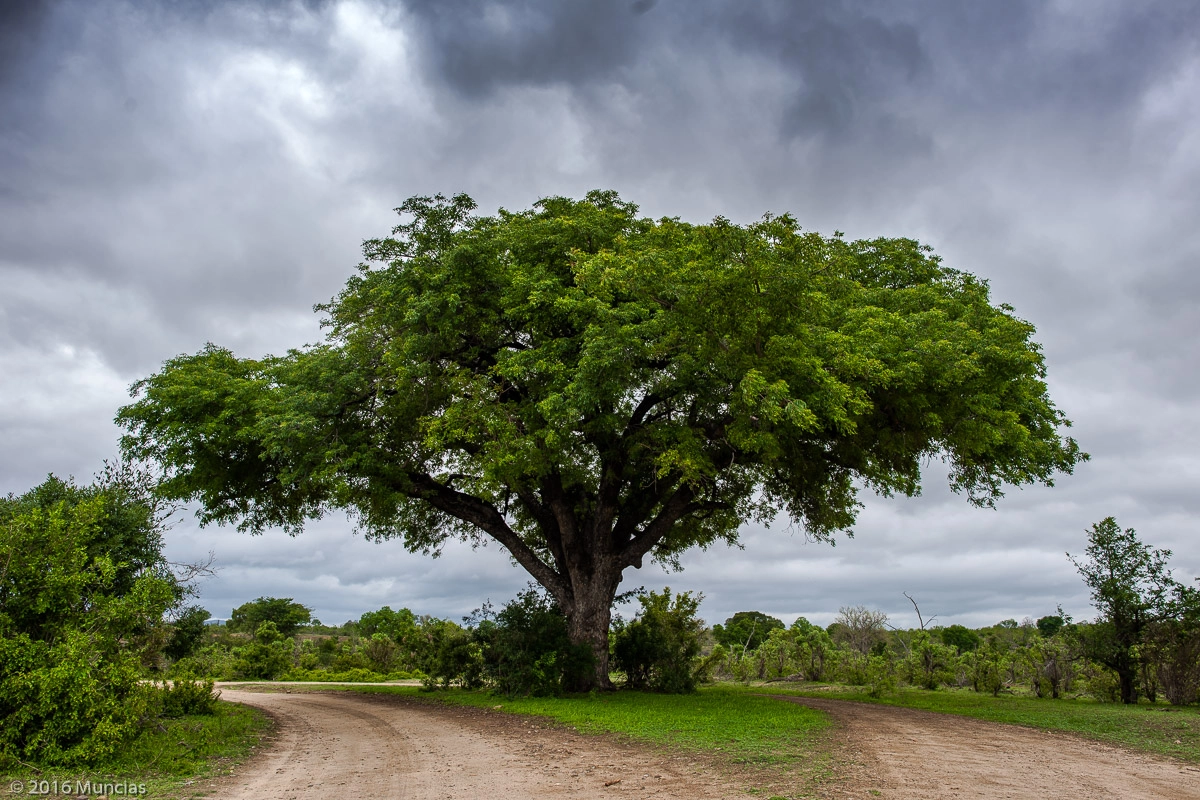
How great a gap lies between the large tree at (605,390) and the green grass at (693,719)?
2607mm

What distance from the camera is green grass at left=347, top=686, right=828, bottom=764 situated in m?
9.95

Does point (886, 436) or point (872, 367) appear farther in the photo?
point (886, 436)

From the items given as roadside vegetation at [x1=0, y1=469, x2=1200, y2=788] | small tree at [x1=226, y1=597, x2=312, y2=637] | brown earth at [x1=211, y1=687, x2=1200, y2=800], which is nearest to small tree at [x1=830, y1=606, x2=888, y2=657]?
roadside vegetation at [x1=0, y1=469, x2=1200, y2=788]

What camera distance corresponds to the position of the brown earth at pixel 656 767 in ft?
24.6

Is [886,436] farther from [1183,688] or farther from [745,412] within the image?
[1183,688]

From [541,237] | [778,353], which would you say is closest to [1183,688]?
[778,353]

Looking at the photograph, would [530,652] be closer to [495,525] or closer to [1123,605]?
[495,525]

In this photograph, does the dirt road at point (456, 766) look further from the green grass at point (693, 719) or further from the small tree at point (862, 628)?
the small tree at point (862, 628)

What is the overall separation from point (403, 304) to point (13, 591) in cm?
914

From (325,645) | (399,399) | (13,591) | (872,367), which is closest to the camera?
(13,591)

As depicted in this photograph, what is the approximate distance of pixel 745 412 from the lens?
13234 millimetres

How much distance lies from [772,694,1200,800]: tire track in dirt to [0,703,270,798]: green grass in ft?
23.4

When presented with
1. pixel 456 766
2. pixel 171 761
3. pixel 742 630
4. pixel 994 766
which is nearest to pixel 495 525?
pixel 456 766

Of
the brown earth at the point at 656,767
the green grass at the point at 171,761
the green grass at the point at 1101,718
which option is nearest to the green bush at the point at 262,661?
the brown earth at the point at 656,767
